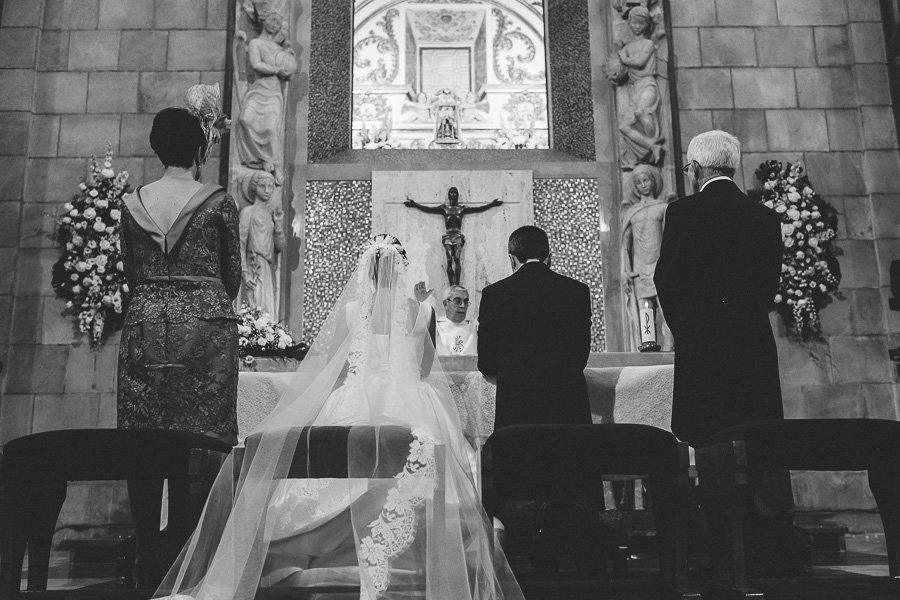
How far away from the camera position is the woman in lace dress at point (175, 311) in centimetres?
384

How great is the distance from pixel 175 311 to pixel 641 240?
219 inches

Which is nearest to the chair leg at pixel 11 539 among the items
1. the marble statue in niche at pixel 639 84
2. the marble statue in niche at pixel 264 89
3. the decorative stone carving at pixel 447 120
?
the marble statue in niche at pixel 264 89

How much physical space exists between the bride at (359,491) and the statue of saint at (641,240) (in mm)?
4184

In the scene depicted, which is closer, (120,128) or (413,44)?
(120,128)

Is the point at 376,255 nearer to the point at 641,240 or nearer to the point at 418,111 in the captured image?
the point at 641,240

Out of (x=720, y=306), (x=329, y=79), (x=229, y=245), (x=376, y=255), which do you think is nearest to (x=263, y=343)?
(x=376, y=255)

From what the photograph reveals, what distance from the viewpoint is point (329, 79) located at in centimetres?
977

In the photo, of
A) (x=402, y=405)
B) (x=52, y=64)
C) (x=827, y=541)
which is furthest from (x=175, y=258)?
(x=52, y=64)

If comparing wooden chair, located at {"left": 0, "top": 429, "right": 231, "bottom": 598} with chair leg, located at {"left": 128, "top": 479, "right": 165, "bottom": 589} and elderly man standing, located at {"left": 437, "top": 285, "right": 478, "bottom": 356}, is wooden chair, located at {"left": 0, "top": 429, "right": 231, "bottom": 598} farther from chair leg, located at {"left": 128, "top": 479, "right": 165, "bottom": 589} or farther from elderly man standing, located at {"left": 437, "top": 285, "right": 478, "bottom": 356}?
elderly man standing, located at {"left": 437, "top": 285, "right": 478, "bottom": 356}

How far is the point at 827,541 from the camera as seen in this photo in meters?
7.11

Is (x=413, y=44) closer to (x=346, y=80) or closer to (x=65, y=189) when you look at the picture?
(x=346, y=80)

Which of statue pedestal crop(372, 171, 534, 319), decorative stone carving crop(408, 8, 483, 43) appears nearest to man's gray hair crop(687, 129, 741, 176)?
statue pedestal crop(372, 171, 534, 319)

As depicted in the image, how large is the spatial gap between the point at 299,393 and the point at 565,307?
56.6 inches

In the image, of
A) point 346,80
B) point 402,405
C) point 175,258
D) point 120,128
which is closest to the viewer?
point 175,258
